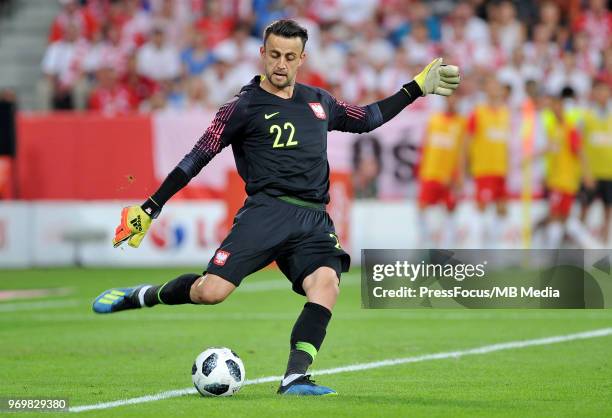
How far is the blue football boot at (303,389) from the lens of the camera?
753 cm

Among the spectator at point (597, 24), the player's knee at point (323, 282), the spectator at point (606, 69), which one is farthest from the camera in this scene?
the spectator at point (597, 24)

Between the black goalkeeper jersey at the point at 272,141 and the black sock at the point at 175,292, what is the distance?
2.15ft

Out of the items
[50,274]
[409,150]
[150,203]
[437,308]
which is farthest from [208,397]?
[409,150]

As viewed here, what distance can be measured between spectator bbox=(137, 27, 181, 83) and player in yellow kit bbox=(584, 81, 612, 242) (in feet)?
22.8

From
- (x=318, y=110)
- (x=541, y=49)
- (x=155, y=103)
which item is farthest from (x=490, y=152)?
(x=318, y=110)

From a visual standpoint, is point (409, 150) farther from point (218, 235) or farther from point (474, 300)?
point (474, 300)

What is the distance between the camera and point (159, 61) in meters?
22.3

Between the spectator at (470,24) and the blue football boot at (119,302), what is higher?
the spectator at (470,24)

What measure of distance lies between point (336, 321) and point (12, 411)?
6062 millimetres

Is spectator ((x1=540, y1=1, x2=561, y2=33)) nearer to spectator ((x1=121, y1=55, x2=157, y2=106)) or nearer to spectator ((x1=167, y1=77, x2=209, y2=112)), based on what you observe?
spectator ((x1=167, y1=77, x2=209, y2=112))

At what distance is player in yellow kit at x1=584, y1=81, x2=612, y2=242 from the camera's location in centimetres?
1950

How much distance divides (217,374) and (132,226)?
987 mm

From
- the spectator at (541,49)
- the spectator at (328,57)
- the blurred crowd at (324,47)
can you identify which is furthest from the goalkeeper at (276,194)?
the spectator at (541,49)

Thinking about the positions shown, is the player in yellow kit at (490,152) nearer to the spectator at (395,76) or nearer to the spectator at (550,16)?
the spectator at (395,76)
